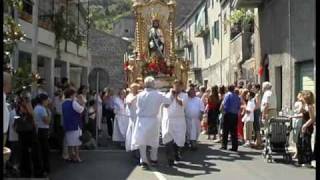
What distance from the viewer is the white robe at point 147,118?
12.4m

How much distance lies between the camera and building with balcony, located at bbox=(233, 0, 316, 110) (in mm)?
16859

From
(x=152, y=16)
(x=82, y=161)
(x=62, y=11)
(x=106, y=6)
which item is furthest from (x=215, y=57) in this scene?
(x=106, y=6)

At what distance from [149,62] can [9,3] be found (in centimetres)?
1803

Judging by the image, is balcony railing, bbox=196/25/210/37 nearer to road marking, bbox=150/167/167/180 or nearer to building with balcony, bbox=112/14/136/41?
road marking, bbox=150/167/167/180

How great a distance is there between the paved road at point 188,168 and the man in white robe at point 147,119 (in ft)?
1.60

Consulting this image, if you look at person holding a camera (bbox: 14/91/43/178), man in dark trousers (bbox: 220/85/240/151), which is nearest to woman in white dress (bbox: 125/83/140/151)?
man in dark trousers (bbox: 220/85/240/151)

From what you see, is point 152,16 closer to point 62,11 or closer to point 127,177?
point 62,11

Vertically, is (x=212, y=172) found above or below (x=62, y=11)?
below

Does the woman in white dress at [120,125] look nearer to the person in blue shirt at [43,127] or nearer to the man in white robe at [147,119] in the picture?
the man in white robe at [147,119]

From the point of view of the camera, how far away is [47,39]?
77.5ft

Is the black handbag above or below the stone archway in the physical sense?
below

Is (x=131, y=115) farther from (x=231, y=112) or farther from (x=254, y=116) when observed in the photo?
(x=254, y=116)

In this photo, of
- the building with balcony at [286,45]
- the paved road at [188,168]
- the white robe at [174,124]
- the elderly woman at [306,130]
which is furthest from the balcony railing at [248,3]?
the elderly woman at [306,130]

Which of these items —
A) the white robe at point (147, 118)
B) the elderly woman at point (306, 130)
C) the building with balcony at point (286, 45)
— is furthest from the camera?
the building with balcony at point (286, 45)
